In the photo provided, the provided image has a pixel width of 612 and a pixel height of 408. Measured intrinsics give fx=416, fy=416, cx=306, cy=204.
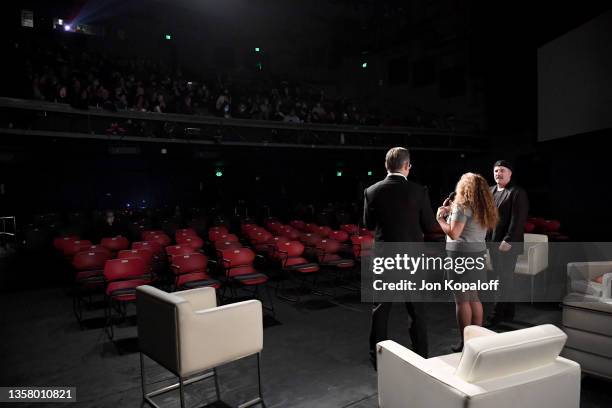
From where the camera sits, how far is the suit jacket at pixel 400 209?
10.6ft

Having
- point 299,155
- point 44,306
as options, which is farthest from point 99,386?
point 299,155

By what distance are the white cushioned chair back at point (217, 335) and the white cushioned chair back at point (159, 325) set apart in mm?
61

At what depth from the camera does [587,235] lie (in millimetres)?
11719

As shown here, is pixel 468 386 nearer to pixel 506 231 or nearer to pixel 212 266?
pixel 506 231

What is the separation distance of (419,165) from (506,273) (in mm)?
11618

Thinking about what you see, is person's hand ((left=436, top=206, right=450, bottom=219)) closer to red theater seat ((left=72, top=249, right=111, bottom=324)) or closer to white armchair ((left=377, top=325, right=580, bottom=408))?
white armchair ((left=377, top=325, right=580, bottom=408))

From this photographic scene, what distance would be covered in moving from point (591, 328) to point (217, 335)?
2837 millimetres

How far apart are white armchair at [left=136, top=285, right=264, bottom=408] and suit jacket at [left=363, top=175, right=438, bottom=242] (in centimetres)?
117

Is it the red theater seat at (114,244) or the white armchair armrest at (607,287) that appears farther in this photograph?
the red theater seat at (114,244)

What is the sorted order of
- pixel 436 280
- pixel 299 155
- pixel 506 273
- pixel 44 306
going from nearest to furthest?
pixel 506 273 < pixel 44 306 < pixel 436 280 < pixel 299 155

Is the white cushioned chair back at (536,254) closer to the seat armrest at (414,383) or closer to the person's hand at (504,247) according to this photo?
the person's hand at (504,247)

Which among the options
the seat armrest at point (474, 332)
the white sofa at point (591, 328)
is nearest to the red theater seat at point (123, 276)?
the seat armrest at point (474, 332)

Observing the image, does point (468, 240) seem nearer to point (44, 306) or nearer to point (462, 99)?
point (44, 306)

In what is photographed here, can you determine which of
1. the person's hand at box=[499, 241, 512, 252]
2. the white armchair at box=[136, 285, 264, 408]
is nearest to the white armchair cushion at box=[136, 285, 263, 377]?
the white armchair at box=[136, 285, 264, 408]
